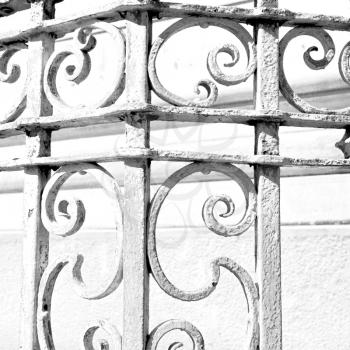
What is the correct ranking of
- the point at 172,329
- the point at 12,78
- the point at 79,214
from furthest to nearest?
the point at 12,78
the point at 79,214
the point at 172,329

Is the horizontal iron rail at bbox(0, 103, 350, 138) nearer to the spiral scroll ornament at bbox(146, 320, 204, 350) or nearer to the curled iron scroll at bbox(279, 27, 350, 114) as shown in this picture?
the curled iron scroll at bbox(279, 27, 350, 114)

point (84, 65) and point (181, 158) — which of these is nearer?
point (181, 158)

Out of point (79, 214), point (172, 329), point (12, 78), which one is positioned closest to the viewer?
point (172, 329)

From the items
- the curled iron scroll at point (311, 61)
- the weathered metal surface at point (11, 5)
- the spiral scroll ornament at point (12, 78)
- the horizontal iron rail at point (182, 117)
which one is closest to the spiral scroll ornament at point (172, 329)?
the horizontal iron rail at point (182, 117)

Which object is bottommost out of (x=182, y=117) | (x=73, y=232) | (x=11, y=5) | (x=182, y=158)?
(x=73, y=232)

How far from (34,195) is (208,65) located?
1.91ft

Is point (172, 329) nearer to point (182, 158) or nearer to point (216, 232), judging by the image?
point (216, 232)

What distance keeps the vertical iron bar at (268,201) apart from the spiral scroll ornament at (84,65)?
356mm

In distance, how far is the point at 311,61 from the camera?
1.78 m

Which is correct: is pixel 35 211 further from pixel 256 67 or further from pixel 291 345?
pixel 291 345

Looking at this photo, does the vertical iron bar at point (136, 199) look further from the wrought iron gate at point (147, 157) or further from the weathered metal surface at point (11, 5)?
the weathered metal surface at point (11, 5)

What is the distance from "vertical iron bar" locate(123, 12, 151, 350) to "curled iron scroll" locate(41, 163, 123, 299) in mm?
29

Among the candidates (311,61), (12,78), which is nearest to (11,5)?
(12,78)

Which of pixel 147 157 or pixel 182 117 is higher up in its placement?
pixel 182 117
